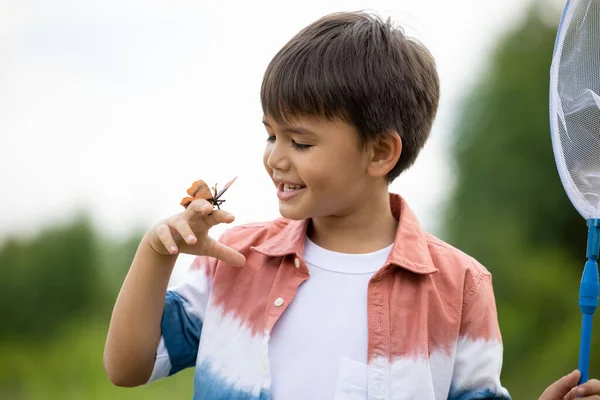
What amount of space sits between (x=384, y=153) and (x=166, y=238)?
0.47 m

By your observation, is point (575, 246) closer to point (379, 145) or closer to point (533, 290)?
point (533, 290)

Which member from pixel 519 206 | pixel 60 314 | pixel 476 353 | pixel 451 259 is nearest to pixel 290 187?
pixel 451 259

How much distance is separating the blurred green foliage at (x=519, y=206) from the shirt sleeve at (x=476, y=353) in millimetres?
2109

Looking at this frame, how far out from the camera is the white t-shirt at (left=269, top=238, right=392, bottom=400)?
1342mm

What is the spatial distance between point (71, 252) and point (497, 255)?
1.93m

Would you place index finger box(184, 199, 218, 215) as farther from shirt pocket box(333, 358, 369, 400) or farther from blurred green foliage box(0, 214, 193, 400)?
blurred green foliage box(0, 214, 193, 400)

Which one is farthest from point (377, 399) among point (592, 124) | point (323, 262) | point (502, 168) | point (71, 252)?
point (502, 168)

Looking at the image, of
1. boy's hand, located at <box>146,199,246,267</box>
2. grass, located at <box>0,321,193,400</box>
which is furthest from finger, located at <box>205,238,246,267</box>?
grass, located at <box>0,321,193,400</box>

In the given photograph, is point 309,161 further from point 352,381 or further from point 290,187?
point 352,381

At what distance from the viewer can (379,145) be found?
4.85 ft

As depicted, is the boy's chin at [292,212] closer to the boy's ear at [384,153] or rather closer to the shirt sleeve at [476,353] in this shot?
the boy's ear at [384,153]

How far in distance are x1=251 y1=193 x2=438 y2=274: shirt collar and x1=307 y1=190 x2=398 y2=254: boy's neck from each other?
3 centimetres

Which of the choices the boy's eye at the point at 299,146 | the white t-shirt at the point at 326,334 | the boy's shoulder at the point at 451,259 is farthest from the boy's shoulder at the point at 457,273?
the boy's eye at the point at 299,146

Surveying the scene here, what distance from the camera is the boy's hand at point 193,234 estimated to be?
4.19 ft
